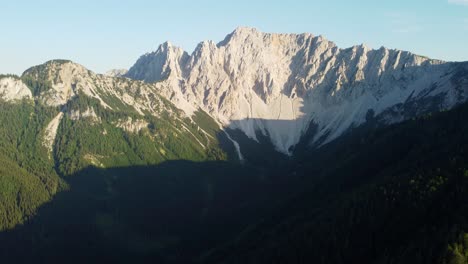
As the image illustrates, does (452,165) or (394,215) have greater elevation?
(452,165)

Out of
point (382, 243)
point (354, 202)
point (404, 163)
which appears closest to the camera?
point (382, 243)

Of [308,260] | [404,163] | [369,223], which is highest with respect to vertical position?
[404,163]

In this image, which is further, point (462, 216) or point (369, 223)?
point (369, 223)

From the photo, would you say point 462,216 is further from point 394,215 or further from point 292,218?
point 292,218

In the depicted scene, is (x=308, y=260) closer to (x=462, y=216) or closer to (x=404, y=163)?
(x=462, y=216)

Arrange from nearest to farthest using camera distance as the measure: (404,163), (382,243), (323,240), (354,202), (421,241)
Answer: (421,241), (382,243), (323,240), (354,202), (404,163)

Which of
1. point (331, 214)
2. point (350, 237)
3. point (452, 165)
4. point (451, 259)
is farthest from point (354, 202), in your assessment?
point (451, 259)

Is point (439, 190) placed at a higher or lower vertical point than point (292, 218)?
higher

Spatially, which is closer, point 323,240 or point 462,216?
point 462,216

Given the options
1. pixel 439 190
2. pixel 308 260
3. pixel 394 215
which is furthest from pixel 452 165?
pixel 308 260
